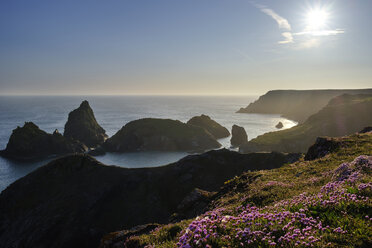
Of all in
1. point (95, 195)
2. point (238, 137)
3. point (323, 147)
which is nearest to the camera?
point (323, 147)

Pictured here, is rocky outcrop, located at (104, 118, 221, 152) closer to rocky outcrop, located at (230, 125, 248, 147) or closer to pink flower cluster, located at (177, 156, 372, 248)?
rocky outcrop, located at (230, 125, 248, 147)

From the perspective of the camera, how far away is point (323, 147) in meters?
22.7

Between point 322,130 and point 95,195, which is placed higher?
point 322,130

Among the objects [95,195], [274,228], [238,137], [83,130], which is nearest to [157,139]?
[83,130]

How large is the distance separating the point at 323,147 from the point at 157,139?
447ft

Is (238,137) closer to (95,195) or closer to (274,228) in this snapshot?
(95,195)

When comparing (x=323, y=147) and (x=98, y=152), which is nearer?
(x=323, y=147)

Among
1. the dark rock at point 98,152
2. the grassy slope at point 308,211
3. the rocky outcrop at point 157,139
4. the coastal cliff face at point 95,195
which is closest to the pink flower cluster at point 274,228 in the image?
the grassy slope at point 308,211

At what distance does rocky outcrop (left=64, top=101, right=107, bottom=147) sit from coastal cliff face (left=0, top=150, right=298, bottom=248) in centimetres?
12404

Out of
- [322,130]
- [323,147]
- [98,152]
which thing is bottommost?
[98,152]

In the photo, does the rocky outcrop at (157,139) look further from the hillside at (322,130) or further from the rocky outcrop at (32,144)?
the hillside at (322,130)

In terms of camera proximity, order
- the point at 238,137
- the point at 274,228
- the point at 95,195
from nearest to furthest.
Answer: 1. the point at 274,228
2. the point at 95,195
3. the point at 238,137

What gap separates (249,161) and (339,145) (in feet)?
100

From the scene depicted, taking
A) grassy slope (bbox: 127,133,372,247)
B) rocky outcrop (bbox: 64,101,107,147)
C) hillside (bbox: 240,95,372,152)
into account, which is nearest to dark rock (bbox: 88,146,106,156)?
rocky outcrop (bbox: 64,101,107,147)
